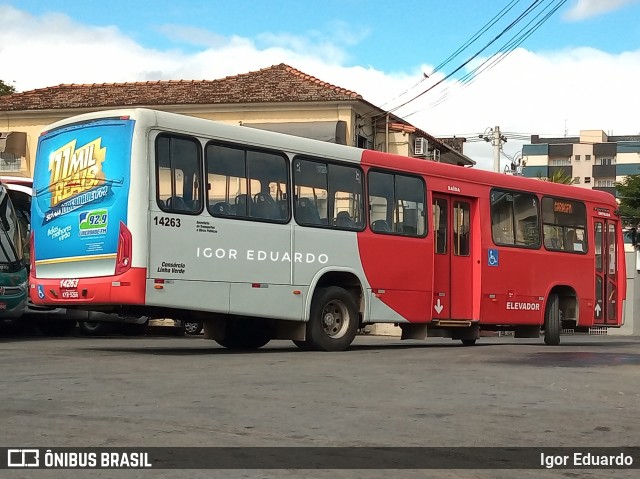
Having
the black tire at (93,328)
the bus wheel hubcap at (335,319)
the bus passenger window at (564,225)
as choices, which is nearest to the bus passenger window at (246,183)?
the bus wheel hubcap at (335,319)

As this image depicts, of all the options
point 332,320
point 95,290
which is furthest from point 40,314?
point 95,290

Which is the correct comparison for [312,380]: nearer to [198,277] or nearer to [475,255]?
[198,277]

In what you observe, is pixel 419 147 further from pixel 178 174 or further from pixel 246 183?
pixel 178 174

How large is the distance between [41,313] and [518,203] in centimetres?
1080

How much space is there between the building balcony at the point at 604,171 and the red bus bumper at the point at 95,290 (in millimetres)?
100140

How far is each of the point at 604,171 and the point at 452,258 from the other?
95831mm

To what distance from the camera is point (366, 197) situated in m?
15.9

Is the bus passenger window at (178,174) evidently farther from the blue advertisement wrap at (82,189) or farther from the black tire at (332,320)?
the black tire at (332,320)

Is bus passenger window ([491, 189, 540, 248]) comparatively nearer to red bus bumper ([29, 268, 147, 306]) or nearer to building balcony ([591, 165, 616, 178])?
red bus bumper ([29, 268, 147, 306])

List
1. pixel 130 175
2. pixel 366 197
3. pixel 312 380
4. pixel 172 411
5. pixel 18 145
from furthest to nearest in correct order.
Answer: pixel 18 145
pixel 366 197
pixel 130 175
pixel 312 380
pixel 172 411

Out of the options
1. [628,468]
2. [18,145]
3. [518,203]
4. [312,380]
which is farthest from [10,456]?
[18,145]

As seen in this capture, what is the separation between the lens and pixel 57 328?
24.7 metres

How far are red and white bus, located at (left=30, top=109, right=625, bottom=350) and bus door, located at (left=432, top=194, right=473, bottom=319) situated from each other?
29mm

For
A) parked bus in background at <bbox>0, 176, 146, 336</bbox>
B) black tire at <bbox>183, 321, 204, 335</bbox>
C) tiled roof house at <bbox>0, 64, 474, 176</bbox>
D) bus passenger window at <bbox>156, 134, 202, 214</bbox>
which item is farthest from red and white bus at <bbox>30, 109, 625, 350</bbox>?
tiled roof house at <bbox>0, 64, 474, 176</bbox>
